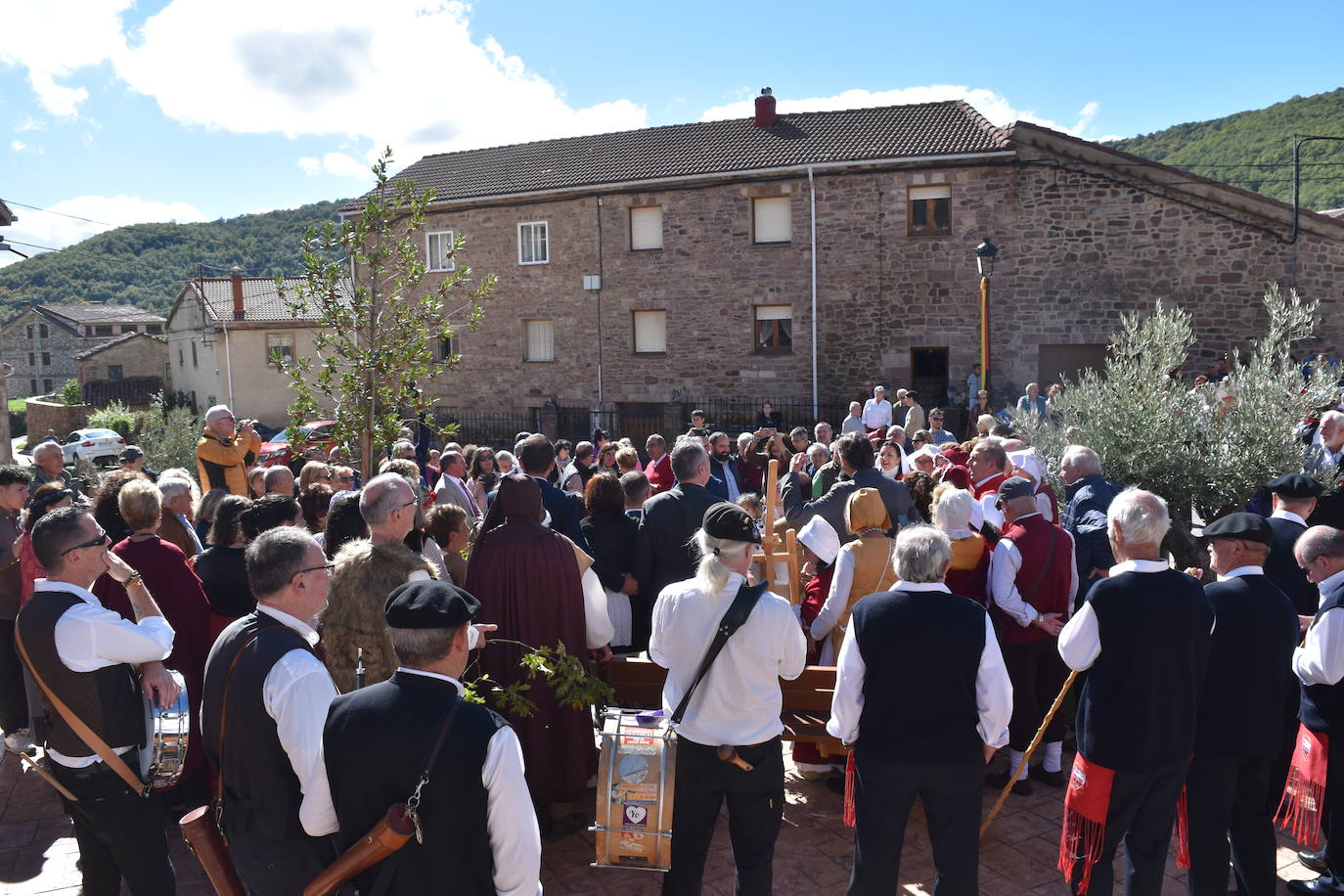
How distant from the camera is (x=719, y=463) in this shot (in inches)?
376

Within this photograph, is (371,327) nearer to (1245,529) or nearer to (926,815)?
(926,815)

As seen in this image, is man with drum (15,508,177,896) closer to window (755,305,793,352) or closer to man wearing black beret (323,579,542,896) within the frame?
man wearing black beret (323,579,542,896)

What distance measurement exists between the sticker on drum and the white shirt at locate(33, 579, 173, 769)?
1.84 metres

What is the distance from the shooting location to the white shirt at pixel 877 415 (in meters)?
16.1

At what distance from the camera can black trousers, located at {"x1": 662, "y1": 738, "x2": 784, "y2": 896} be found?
3553 millimetres

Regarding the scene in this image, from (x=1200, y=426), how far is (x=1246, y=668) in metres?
3.93

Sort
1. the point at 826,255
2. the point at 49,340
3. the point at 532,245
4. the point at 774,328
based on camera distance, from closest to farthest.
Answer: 1. the point at 826,255
2. the point at 774,328
3. the point at 532,245
4. the point at 49,340

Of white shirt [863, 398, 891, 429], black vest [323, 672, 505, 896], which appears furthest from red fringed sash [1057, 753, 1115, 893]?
white shirt [863, 398, 891, 429]

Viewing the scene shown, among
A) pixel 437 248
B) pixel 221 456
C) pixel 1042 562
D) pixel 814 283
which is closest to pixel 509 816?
pixel 1042 562

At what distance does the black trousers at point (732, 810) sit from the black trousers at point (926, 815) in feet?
1.13

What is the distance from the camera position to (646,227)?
77.6 feet

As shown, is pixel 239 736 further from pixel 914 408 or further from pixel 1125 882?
pixel 914 408

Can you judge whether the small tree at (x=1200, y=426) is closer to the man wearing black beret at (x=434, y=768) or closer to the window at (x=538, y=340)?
the man wearing black beret at (x=434, y=768)

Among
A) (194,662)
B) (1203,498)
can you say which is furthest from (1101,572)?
(194,662)
